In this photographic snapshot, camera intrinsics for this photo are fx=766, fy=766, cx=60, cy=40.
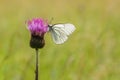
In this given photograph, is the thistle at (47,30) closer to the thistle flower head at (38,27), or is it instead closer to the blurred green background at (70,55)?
the thistle flower head at (38,27)

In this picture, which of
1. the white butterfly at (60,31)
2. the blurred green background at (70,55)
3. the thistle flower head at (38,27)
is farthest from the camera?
the blurred green background at (70,55)

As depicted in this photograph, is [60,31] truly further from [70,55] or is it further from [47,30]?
[70,55]

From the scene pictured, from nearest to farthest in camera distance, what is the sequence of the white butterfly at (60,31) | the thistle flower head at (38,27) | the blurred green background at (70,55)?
the white butterfly at (60,31) → the thistle flower head at (38,27) → the blurred green background at (70,55)

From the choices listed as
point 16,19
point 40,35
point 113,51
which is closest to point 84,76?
point 113,51

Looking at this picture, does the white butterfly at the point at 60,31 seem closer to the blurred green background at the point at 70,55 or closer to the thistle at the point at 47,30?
the thistle at the point at 47,30

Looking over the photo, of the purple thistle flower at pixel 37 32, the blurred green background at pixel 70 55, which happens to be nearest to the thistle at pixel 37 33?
the purple thistle flower at pixel 37 32

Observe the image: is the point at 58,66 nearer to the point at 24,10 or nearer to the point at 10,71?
the point at 10,71

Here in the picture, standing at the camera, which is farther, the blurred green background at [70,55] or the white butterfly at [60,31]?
the blurred green background at [70,55]

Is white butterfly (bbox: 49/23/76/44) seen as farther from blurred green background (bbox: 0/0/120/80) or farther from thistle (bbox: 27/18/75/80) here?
blurred green background (bbox: 0/0/120/80)
